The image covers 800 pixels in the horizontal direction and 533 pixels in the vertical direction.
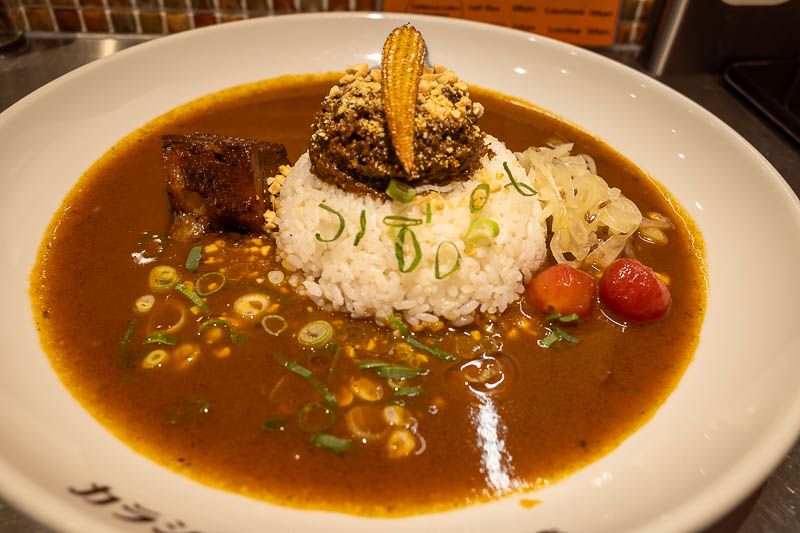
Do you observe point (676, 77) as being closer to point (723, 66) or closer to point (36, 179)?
point (723, 66)

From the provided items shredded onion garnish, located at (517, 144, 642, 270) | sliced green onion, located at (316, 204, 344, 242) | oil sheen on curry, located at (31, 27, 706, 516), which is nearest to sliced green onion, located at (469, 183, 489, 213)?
oil sheen on curry, located at (31, 27, 706, 516)

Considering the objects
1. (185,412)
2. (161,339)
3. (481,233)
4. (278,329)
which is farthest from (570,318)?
(161,339)

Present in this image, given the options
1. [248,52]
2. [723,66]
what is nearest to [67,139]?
[248,52]

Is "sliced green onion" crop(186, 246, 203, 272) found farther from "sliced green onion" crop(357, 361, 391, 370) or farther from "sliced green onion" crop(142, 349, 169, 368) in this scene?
"sliced green onion" crop(357, 361, 391, 370)

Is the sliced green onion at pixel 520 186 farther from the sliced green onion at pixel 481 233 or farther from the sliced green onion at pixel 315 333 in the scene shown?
the sliced green onion at pixel 315 333

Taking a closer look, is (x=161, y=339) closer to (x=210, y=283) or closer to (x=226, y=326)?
(x=226, y=326)

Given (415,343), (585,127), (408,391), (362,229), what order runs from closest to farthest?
(408,391), (415,343), (362,229), (585,127)
